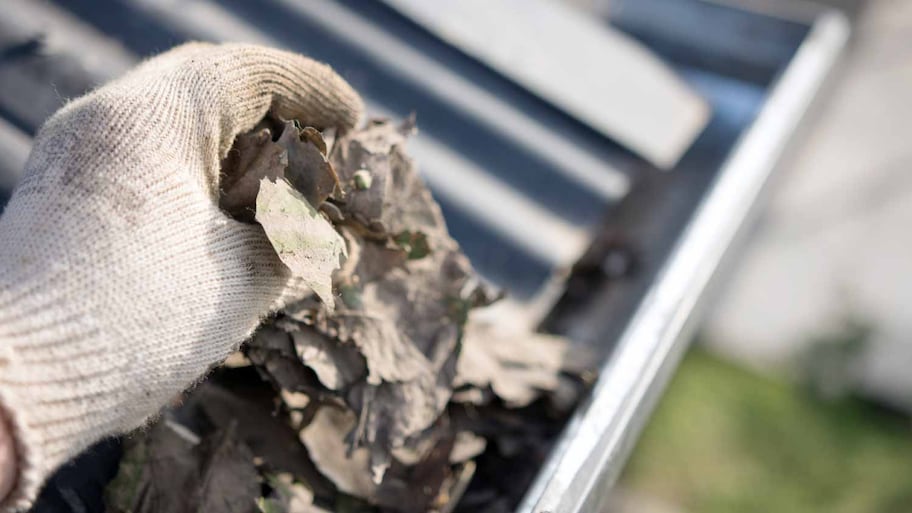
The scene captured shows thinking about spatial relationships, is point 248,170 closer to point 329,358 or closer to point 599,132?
point 329,358

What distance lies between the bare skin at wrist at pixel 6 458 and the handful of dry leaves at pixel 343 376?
1.11ft

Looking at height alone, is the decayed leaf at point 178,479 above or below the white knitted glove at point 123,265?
below

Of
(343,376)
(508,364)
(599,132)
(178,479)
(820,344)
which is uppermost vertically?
(820,344)

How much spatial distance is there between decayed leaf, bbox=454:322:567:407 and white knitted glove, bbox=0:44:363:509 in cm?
36

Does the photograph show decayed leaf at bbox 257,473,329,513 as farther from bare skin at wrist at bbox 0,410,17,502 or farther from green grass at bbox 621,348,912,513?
green grass at bbox 621,348,912,513

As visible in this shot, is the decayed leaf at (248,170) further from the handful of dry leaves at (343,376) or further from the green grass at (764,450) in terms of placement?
the green grass at (764,450)

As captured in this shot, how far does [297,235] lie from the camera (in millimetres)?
915

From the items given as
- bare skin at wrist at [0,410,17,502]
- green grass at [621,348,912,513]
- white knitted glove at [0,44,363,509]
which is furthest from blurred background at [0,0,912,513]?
bare skin at wrist at [0,410,17,502]

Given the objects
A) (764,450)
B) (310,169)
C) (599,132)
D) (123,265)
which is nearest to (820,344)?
(764,450)

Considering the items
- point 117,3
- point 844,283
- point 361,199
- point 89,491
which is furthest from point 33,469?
point 844,283

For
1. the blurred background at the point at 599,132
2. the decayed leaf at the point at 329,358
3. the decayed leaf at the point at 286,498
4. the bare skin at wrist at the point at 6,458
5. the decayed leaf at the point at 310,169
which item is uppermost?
the blurred background at the point at 599,132

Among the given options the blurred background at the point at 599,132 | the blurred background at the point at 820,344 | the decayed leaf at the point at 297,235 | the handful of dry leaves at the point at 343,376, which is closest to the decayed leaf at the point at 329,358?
the handful of dry leaves at the point at 343,376

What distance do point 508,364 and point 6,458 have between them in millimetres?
770

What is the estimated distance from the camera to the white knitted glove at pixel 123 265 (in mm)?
718
